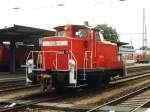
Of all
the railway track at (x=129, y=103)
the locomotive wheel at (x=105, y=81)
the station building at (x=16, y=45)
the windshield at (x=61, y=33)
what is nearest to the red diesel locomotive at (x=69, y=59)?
the windshield at (x=61, y=33)

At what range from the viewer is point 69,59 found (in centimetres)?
1454

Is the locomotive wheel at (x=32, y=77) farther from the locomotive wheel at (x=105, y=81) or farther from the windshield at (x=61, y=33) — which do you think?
the locomotive wheel at (x=105, y=81)

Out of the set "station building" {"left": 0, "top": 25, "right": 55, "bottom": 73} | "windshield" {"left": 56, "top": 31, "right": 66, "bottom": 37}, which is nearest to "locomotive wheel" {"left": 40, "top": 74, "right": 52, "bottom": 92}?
"windshield" {"left": 56, "top": 31, "right": 66, "bottom": 37}

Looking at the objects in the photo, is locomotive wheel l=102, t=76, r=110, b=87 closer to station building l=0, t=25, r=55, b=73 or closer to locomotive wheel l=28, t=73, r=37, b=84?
locomotive wheel l=28, t=73, r=37, b=84

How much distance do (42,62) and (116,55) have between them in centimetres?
510

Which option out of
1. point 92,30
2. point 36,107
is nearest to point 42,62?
point 92,30

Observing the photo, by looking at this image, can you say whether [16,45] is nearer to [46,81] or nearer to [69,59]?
[46,81]

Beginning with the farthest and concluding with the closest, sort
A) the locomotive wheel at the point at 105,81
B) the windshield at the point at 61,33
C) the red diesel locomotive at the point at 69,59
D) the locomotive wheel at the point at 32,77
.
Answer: the locomotive wheel at the point at 105,81 → the windshield at the point at 61,33 → the locomotive wheel at the point at 32,77 → the red diesel locomotive at the point at 69,59

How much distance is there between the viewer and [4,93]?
16.2 meters

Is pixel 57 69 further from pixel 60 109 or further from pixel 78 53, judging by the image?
pixel 60 109

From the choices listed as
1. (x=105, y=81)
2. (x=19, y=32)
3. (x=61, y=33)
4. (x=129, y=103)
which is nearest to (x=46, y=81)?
(x=61, y=33)

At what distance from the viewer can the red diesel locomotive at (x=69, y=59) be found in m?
14.4

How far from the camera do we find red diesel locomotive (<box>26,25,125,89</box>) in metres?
14.4

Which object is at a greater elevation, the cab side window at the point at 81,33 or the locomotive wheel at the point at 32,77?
the cab side window at the point at 81,33
